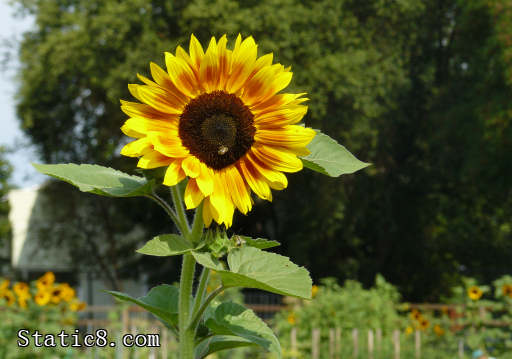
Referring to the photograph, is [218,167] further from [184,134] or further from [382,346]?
[382,346]

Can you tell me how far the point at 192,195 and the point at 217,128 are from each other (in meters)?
0.12

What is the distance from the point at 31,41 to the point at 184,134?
18.1 metres

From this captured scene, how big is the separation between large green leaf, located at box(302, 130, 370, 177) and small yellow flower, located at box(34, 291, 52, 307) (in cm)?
516

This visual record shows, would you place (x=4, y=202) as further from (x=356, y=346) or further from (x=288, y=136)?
(x=288, y=136)

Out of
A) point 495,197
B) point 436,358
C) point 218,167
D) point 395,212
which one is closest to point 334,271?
point 395,212

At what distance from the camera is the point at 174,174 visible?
1017mm

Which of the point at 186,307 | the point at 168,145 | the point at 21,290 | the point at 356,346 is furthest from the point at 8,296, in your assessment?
the point at 168,145

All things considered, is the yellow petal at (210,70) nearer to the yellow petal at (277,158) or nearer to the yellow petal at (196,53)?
the yellow petal at (196,53)

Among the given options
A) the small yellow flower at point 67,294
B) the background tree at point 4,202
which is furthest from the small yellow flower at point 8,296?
the background tree at point 4,202

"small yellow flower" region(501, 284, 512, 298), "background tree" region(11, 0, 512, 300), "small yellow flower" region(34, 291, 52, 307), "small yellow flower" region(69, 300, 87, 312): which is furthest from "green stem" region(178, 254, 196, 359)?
"background tree" region(11, 0, 512, 300)

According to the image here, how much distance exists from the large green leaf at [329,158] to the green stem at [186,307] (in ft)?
0.89

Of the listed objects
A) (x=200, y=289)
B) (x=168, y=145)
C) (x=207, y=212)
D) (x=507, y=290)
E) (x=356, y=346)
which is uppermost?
(x=507, y=290)

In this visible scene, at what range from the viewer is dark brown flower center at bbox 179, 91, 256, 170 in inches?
41.7

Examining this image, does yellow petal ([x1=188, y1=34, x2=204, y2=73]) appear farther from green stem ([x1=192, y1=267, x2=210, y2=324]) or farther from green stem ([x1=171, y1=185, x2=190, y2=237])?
green stem ([x1=192, y1=267, x2=210, y2=324])
